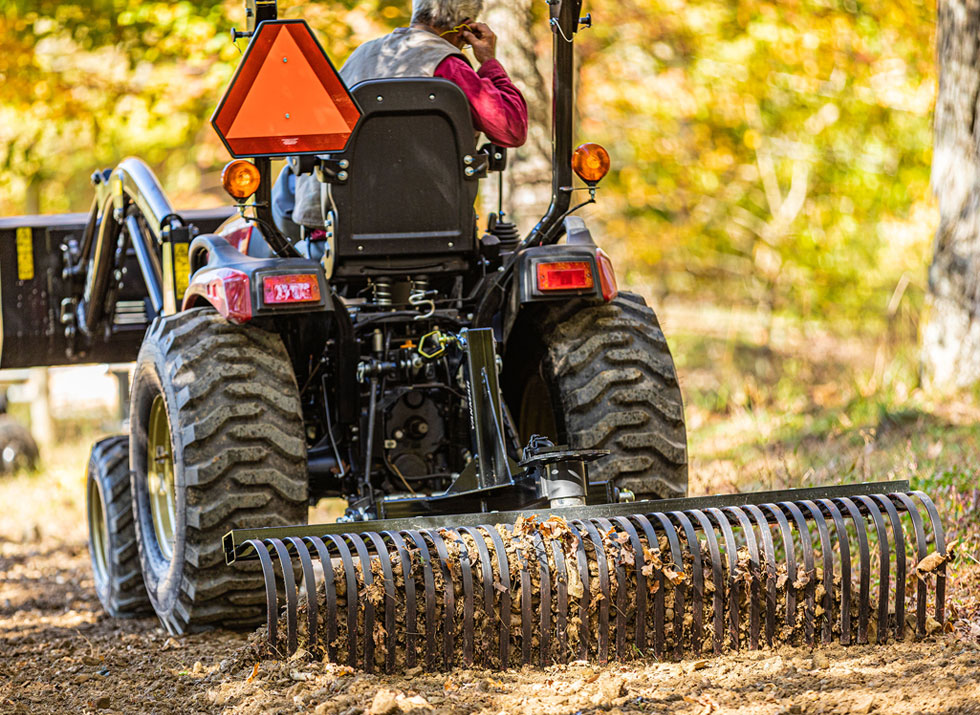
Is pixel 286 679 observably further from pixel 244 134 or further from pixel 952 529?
pixel 952 529

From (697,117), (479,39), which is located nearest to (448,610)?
(479,39)

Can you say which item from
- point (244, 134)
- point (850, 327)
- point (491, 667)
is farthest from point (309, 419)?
point (850, 327)

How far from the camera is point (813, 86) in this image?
12.8 m

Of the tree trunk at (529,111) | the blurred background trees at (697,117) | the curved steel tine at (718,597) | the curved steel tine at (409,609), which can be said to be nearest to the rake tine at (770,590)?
the curved steel tine at (718,597)

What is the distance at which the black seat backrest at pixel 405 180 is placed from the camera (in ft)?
14.4

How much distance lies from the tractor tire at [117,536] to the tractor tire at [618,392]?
2.10m

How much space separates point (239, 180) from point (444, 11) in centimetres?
97

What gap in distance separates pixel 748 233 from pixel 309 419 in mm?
11086

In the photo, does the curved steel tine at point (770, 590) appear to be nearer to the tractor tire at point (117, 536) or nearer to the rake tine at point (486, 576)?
the rake tine at point (486, 576)

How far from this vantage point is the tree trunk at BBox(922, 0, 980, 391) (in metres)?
8.38

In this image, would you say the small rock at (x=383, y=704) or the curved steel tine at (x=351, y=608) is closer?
the small rock at (x=383, y=704)

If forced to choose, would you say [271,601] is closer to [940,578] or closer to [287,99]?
[287,99]

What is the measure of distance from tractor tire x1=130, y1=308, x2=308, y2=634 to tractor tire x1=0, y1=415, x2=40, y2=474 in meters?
6.56

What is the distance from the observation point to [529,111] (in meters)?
8.19
